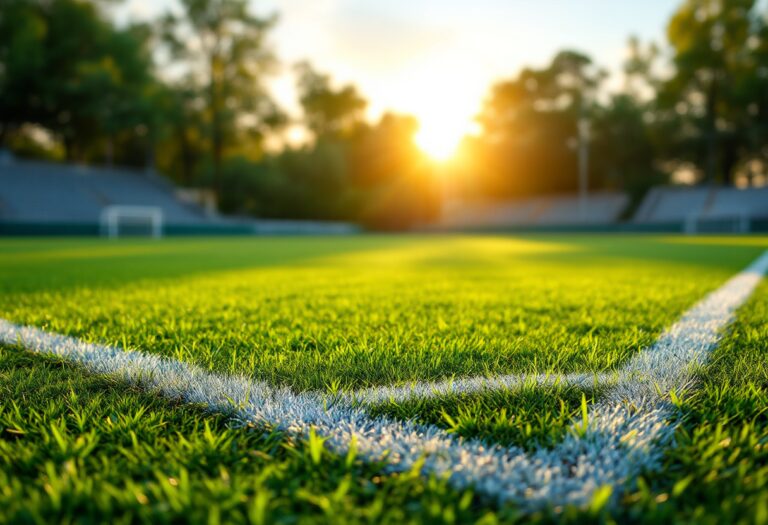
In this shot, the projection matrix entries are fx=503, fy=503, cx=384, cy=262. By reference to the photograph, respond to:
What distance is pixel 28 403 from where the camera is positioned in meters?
1.27

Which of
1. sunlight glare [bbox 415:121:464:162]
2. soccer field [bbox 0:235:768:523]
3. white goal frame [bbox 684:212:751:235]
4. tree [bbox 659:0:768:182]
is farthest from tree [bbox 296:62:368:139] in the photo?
soccer field [bbox 0:235:768:523]

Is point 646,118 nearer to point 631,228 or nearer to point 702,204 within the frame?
point 702,204

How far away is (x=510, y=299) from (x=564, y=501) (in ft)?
7.97

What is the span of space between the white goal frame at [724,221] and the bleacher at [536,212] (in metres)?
6.15

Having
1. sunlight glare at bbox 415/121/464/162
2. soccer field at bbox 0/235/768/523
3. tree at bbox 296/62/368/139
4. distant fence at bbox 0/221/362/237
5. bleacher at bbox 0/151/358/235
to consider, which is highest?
tree at bbox 296/62/368/139

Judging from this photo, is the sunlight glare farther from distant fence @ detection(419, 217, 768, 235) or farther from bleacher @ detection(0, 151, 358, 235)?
bleacher @ detection(0, 151, 358, 235)

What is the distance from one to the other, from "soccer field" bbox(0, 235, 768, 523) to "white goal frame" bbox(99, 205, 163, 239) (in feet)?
68.1

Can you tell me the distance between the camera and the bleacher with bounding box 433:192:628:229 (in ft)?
112

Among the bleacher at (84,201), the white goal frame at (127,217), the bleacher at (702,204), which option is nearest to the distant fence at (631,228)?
the bleacher at (702,204)

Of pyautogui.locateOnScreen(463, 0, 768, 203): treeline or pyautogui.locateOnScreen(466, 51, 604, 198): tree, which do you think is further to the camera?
pyautogui.locateOnScreen(466, 51, 604, 198): tree

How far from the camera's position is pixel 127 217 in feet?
76.0

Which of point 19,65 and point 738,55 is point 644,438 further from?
point 738,55

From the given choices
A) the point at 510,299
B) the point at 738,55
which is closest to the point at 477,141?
the point at 738,55

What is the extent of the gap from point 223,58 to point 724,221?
2998 cm
